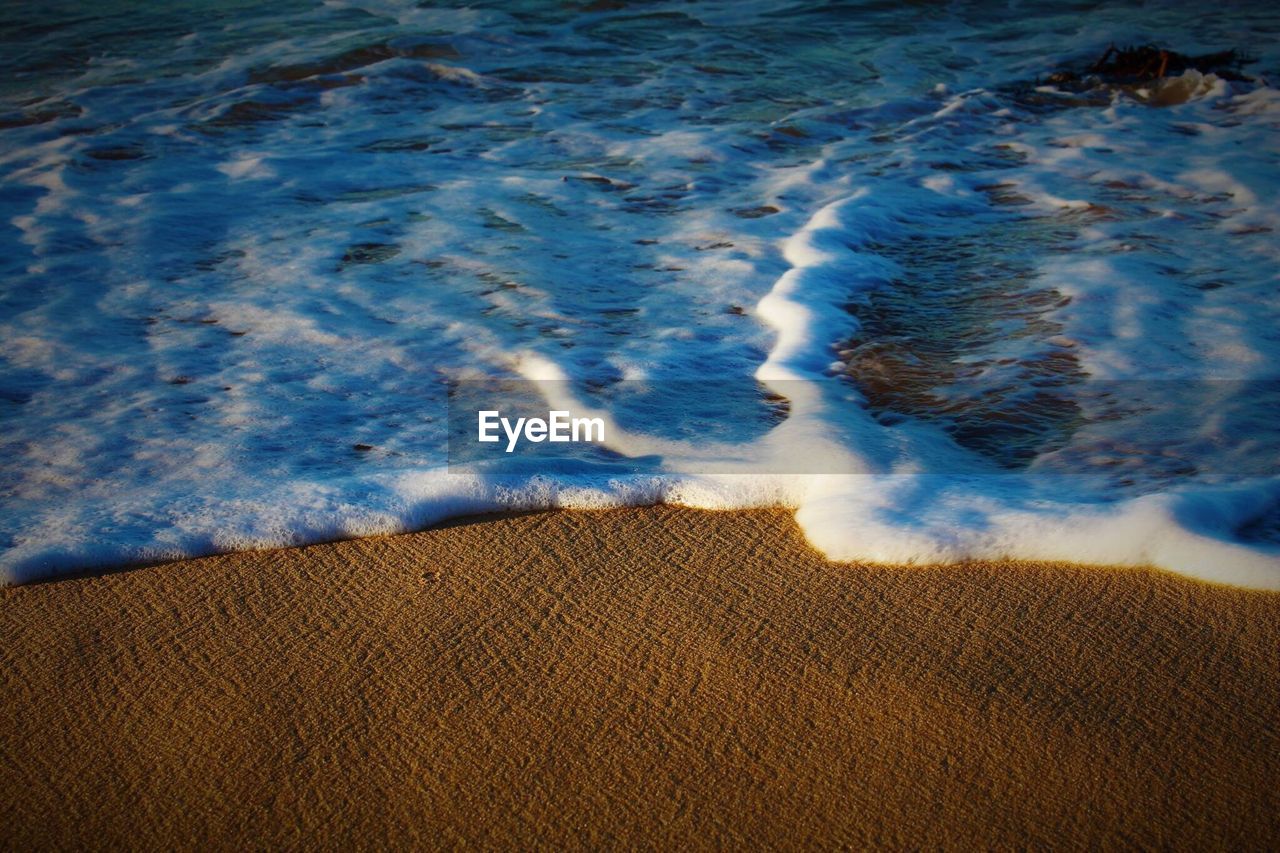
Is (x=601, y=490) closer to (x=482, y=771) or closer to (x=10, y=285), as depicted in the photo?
(x=482, y=771)

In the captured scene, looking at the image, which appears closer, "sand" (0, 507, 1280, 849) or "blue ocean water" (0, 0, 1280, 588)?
"sand" (0, 507, 1280, 849)

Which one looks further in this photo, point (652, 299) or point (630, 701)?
point (652, 299)

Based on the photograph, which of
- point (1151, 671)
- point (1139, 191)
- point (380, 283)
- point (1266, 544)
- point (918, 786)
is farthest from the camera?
point (1139, 191)

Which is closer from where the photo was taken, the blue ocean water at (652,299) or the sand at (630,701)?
the sand at (630,701)

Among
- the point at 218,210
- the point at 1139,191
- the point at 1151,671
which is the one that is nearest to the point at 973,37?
the point at 1139,191
